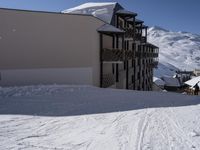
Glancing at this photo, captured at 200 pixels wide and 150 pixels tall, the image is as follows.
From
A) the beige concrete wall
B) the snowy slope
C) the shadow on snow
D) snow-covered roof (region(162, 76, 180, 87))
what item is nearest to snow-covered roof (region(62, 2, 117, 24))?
the beige concrete wall

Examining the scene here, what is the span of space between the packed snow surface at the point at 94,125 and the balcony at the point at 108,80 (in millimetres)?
8896

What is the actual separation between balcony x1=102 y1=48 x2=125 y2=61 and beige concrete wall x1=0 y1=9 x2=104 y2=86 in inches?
56.9

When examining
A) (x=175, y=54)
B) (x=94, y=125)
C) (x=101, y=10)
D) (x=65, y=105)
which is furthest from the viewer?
(x=175, y=54)

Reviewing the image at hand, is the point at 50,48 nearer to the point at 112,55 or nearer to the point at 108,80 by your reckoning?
the point at 112,55

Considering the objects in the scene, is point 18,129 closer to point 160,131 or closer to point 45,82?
point 160,131

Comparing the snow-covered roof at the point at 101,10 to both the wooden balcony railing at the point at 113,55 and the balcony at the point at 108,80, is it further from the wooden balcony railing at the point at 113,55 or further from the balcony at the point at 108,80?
the balcony at the point at 108,80

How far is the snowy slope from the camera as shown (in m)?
135

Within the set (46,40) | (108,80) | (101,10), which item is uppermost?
(101,10)

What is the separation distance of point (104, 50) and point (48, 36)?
489 cm

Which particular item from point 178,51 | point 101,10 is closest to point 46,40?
point 101,10

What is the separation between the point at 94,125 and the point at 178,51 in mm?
166313

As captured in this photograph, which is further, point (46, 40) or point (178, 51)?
point (178, 51)

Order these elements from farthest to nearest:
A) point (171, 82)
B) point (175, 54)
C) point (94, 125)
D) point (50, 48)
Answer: point (175, 54) → point (171, 82) → point (50, 48) → point (94, 125)

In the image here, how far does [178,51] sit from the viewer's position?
164 metres
